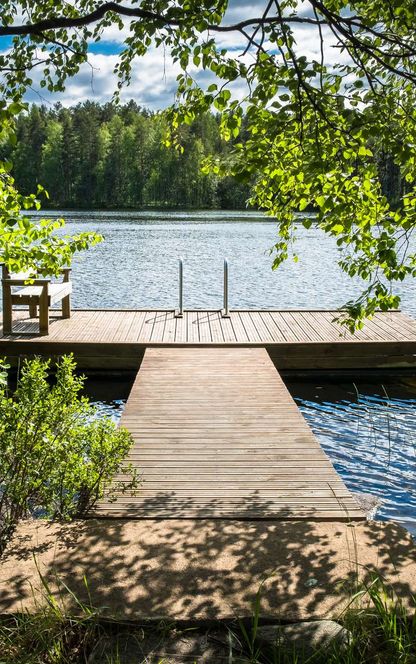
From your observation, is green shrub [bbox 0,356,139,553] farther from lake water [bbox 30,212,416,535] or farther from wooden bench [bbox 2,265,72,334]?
wooden bench [bbox 2,265,72,334]

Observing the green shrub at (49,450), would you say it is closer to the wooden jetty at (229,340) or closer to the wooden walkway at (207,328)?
the wooden jetty at (229,340)

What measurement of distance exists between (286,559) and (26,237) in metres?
2.88

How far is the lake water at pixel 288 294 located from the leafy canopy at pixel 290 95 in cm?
288

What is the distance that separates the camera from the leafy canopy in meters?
3.73

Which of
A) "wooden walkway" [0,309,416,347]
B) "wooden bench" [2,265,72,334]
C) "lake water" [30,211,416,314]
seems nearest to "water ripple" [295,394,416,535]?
"wooden walkway" [0,309,416,347]

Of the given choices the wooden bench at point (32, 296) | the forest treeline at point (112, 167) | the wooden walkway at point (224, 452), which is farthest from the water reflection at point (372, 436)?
the forest treeline at point (112, 167)

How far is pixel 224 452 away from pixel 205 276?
17482mm

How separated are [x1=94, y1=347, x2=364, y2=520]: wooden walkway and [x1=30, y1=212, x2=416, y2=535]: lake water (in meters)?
0.95

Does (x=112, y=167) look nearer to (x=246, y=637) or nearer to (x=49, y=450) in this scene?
(x=49, y=450)

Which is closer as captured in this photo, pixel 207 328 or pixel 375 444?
pixel 375 444

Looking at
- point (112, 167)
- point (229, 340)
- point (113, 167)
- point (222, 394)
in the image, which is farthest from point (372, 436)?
point (113, 167)

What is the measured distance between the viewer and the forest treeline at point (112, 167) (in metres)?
78.0

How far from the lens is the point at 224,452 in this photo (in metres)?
5.73

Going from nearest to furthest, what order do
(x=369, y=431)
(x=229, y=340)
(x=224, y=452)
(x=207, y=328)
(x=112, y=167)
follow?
(x=224, y=452) → (x=369, y=431) → (x=229, y=340) → (x=207, y=328) → (x=112, y=167)
